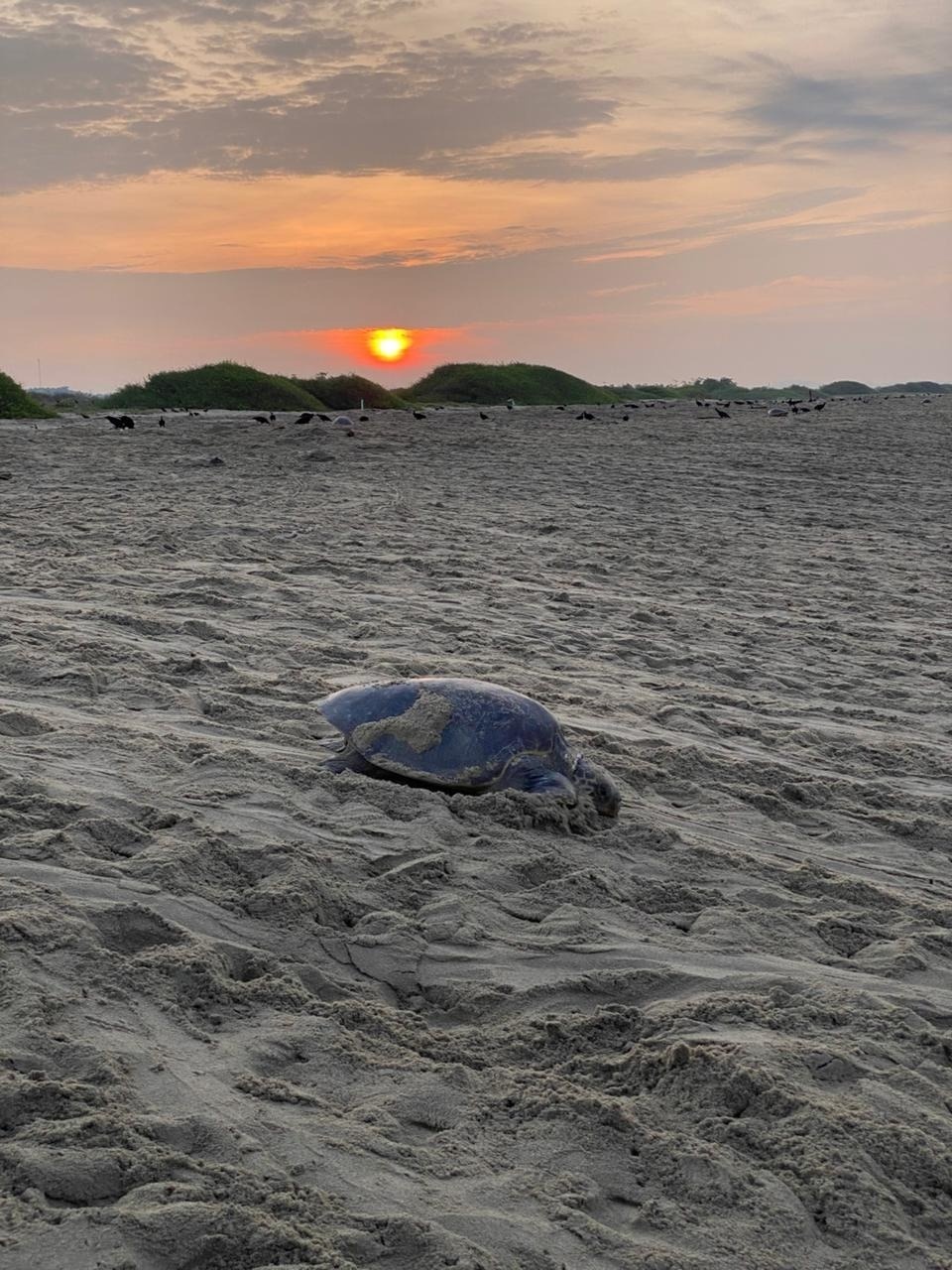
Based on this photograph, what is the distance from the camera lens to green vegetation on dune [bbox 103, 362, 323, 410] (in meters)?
36.3

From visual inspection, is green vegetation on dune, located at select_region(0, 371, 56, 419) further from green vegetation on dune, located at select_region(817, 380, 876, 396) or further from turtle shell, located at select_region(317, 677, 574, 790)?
green vegetation on dune, located at select_region(817, 380, 876, 396)

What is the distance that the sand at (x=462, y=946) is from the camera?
7.25 ft

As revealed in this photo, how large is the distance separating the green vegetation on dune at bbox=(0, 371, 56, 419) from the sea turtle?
74.6ft

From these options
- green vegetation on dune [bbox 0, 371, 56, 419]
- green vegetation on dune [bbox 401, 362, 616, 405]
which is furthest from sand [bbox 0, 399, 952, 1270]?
green vegetation on dune [bbox 401, 362, 616, 405]

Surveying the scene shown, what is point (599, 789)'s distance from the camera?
427 centimetres

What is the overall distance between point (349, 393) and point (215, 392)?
5964 mm

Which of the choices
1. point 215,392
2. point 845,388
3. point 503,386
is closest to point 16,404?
point 215,392

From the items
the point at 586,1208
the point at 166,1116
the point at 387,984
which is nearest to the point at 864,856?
the point at 387,984

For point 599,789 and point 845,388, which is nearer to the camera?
point 599,789

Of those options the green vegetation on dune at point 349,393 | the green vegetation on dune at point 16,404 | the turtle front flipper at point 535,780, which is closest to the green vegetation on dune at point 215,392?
the green vegetation on dune at point 349,393

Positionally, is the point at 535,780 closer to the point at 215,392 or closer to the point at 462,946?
the point at 462,946

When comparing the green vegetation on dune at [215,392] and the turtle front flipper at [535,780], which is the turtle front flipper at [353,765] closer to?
the turtle front flipper at [535,780]

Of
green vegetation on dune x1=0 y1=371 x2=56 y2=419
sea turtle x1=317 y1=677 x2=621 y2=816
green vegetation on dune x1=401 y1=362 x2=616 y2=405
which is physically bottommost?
sea turtle x1=317 y1=677 x2=621 y2=816

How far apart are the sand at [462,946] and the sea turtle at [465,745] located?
0.11 metres
